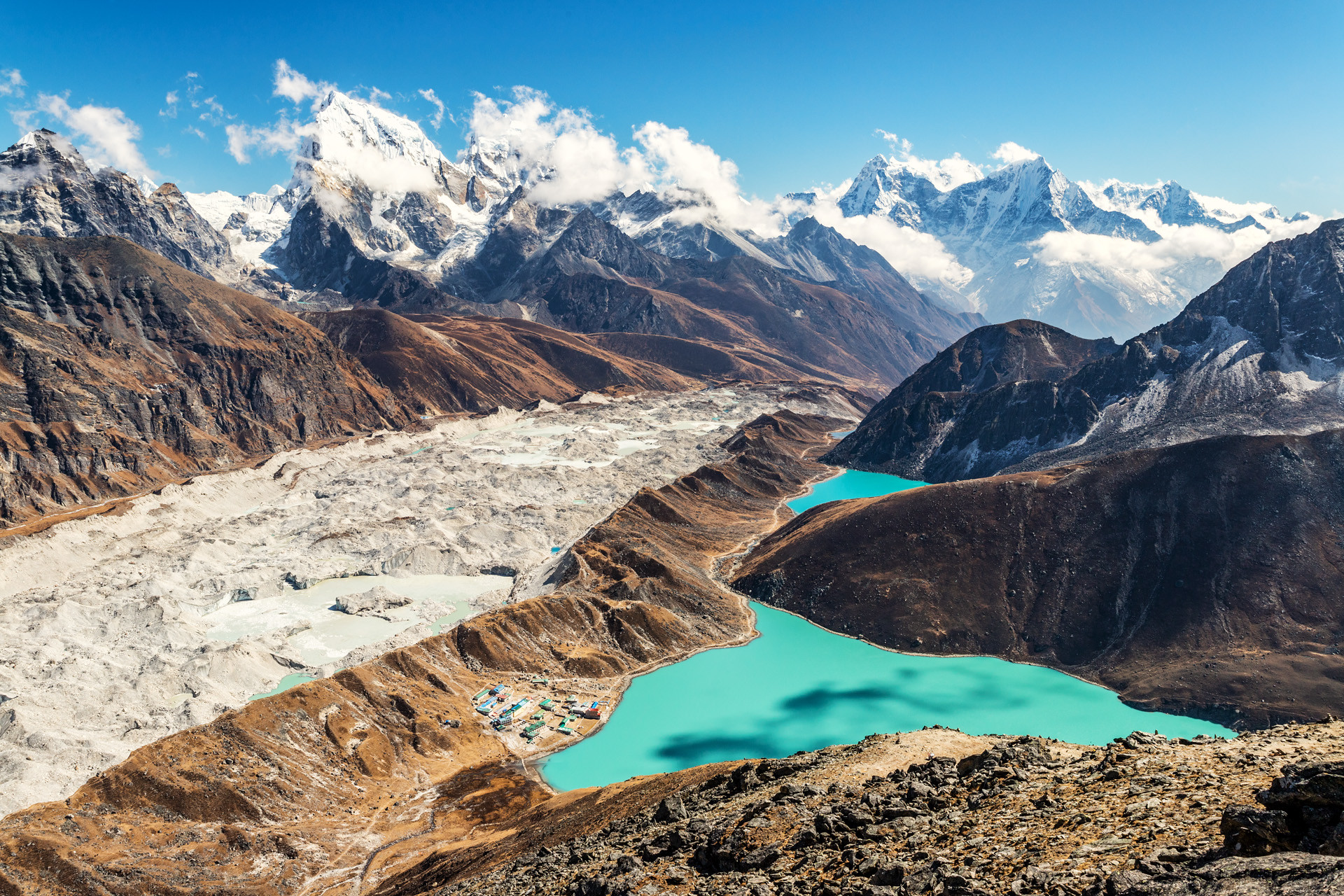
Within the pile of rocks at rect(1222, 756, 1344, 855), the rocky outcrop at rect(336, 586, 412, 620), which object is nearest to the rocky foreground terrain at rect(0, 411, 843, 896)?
the rocky outcrop at rect(336, 586, 412, 620)

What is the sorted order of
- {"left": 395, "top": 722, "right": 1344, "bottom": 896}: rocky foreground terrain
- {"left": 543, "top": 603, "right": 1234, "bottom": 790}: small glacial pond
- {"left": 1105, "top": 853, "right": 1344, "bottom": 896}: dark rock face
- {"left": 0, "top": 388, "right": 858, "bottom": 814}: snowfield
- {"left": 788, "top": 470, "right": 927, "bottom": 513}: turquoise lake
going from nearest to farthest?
{"left": 1105, "top": 853, "right": 1344, "bottom": 896}: dark rock face < {"left": 395, "top": 722, "right": 1344, "bottom": 896}: rocky foreground terrain < {"left": 0, "top": 388, "right": 858, "bottom": 814}: snowfield < {"left": 543, "top": 603, "right": 1234, "bottom": 790}: small glacial pond < {"left": 788, "top": 470, "right": 927, "bottom": 513}: turquoise lake

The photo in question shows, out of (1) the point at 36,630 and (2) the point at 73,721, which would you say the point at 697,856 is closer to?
(2) the point at 73,721

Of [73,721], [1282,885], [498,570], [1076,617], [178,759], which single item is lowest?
[1076,617]

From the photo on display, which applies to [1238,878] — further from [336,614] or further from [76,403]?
[76,403]

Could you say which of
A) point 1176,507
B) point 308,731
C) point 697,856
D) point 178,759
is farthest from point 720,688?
point 1176,507

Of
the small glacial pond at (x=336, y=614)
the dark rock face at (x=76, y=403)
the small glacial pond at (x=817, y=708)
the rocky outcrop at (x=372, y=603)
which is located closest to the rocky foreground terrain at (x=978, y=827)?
the small glacial pond at (x=817, y=708)

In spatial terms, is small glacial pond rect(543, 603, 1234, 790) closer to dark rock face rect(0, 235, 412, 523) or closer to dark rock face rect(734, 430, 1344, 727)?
dark rock face rect(734, 430, 1344, 727)

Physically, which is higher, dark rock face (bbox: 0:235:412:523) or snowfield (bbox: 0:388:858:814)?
dark rock face (bbox: 0:235:412:523)
